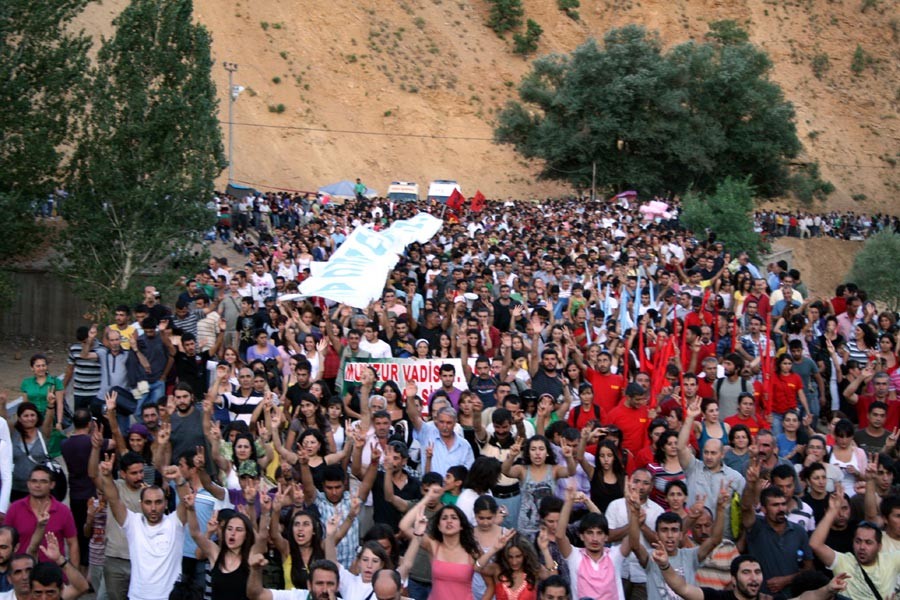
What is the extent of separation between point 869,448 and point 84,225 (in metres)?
15.7

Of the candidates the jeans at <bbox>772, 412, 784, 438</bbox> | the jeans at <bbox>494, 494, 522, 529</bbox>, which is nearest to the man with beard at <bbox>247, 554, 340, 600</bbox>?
the jeans at <bbox>494, 494, 522, 529</bbox>

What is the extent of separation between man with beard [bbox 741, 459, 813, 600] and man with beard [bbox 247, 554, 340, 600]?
8.69 feet

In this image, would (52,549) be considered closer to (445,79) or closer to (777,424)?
(777,424)

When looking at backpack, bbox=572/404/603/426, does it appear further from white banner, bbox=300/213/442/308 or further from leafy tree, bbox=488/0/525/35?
leafy tree, bbox=488/0/525/35

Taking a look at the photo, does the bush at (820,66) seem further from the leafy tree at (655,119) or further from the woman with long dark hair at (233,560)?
the woman with long dark hair at (233,560)

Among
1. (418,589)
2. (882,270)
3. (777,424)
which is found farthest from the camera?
(882,270)

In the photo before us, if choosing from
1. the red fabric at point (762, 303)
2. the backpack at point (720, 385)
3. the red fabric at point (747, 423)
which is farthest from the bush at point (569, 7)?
the red fabric at point (747, 423)

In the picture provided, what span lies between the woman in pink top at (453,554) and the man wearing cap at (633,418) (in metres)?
2.53

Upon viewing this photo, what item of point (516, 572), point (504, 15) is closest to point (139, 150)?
point (516, 572)

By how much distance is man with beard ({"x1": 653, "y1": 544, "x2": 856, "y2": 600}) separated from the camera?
5895mm

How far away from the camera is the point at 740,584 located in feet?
19.4

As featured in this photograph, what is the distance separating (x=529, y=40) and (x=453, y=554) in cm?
6028

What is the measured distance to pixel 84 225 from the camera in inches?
796

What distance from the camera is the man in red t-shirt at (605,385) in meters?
9.77
